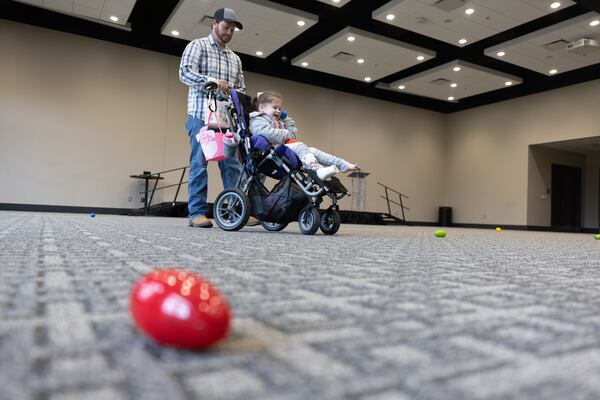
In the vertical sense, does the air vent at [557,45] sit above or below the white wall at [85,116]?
above

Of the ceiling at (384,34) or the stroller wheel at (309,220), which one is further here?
the ceiling at (384,34)

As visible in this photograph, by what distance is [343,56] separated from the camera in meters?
6.97

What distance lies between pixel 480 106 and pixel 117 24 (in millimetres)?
7416

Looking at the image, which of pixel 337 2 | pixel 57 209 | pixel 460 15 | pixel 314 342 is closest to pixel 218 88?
pixel 314 342

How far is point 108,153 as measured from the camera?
710 cm

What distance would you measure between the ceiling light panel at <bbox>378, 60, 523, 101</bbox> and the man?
543 cm

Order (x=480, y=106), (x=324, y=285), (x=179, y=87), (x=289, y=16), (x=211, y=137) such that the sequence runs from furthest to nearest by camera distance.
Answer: (x=480, y=106), (x=179, y=87), (x=289, y=16), (x=211, y=137), (x=324, y=285)

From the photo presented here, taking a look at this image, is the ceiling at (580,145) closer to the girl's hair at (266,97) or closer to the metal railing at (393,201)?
the metal railing at (393,201)

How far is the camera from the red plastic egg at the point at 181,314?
12.2 inches

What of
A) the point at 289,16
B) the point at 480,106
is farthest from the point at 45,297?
the point at 480,106

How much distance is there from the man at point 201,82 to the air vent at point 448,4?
359 centimetres

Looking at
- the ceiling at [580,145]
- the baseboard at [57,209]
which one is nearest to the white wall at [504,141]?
the ceiling at [580,145]

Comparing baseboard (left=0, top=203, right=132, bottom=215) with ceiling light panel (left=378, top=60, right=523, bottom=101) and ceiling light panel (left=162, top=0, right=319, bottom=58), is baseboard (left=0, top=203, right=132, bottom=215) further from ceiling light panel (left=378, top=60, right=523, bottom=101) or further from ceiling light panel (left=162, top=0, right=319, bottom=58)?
ceiling light panel (left=378, top=60, right=523, bottom=101)

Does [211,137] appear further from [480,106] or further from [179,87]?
[480,106]
